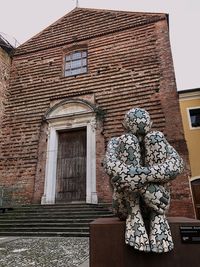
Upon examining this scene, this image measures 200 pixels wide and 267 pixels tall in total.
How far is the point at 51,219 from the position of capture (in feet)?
20.1

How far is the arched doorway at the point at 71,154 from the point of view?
797 centimetres

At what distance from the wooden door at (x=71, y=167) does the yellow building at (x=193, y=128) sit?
525 centimetres

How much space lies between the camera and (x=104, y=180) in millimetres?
7570

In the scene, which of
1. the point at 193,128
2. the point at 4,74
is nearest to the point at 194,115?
the point at 193,128

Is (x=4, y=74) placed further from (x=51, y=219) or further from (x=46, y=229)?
(x=46, y=229)

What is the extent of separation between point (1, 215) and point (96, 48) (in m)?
7.42

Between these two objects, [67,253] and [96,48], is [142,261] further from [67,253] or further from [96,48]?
[96,48]

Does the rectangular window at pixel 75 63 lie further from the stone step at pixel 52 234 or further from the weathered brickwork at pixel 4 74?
the stone step at pixel 52 234

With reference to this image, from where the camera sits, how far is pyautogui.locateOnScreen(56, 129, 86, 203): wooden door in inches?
321

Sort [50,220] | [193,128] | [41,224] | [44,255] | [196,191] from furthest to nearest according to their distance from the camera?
[193,128], [196,191], [50,220], [41,224], [44,255]

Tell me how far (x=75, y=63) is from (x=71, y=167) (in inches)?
188

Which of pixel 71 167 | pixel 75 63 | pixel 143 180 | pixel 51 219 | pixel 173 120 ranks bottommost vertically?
pixel 51 219

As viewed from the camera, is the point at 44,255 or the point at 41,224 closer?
the point at 44,255

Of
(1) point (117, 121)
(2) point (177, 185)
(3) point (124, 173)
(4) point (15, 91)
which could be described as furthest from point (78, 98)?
(3) point (124, 173)
